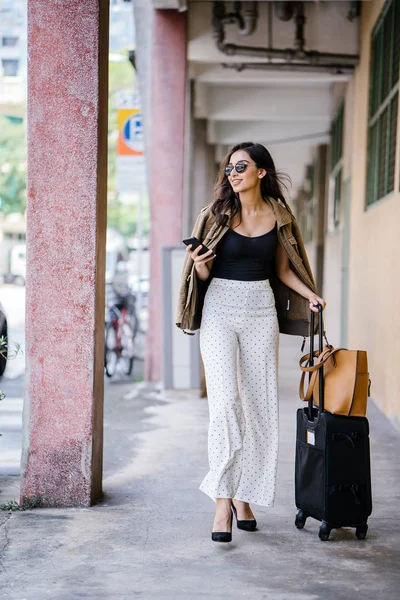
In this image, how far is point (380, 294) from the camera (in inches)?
370

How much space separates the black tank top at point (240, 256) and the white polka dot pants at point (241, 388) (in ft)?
0.14

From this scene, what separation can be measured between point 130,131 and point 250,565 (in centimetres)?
1160

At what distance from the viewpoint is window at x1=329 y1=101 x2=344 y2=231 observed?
15.5 meters

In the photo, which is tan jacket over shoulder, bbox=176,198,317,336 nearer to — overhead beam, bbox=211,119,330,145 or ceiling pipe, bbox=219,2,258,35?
ceiling pipe, bbox=219,2,258,35

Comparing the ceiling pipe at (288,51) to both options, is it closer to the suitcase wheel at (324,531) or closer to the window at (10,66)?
the window at (10,66)

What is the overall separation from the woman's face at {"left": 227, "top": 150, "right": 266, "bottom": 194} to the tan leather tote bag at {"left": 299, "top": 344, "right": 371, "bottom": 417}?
962mm

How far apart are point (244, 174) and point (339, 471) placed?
1.59 m

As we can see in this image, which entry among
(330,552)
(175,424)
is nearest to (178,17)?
(175,424)

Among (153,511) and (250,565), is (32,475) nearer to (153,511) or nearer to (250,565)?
(153,511)

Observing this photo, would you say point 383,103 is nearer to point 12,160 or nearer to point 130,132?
point 130,132

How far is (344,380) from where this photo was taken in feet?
15.5

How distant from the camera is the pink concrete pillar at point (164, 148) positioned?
1175 centimetres

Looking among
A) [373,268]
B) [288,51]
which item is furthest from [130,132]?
[373,268]

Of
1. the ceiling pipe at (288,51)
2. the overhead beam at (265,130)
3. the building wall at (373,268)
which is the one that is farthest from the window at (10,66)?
the overhead beam at (265,130)
